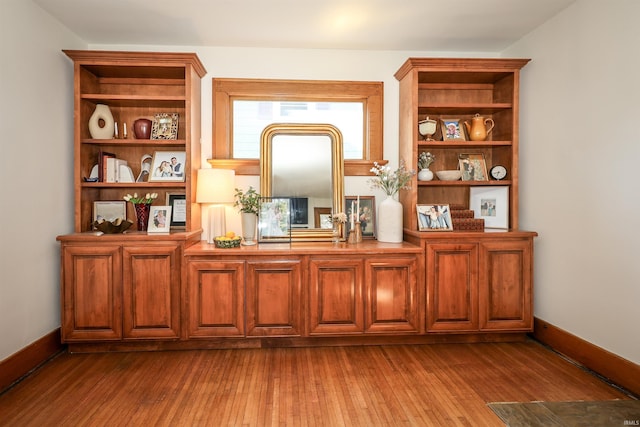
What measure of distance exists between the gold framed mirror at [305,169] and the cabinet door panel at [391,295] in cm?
62

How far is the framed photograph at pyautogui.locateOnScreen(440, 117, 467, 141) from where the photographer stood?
3.73m

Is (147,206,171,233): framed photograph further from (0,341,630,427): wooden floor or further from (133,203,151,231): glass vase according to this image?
(0,341,630,427): wooden floor

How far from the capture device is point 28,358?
2754 millimetres

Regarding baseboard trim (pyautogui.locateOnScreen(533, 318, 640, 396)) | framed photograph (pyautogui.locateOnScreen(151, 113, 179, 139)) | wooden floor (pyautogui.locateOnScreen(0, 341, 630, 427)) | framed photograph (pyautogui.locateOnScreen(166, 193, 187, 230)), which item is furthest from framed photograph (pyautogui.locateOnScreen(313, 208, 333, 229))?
baseboard trim (pyautogui.locateOnScreen(533, 318, 640, 396))

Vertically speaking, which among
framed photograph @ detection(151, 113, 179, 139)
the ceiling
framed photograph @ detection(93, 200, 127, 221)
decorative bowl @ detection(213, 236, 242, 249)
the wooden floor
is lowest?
the wooden floor

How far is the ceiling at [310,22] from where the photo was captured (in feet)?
9.64

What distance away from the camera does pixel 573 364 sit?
2904mm

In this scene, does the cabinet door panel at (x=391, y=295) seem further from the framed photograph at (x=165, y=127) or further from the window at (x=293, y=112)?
the framed photograph at (x=165, y=127)

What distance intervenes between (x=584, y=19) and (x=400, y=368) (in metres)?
2.93

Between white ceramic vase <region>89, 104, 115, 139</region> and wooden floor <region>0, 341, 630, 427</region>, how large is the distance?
1.84 m

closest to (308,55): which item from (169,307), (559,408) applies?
(169,307)

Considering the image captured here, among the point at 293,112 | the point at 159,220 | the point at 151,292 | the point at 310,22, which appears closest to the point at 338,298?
the point at 151,292

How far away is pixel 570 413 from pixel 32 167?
3938 millimetres

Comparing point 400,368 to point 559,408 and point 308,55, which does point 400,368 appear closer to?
point 559,408
